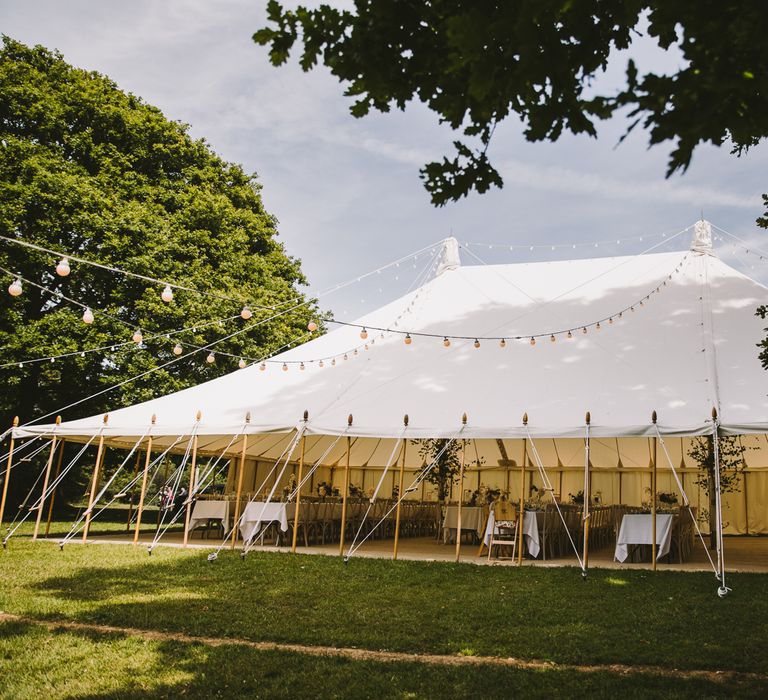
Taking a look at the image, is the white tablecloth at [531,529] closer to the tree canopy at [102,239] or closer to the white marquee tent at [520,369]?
the white marquee tent at [520,369]

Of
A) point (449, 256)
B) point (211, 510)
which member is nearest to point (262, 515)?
point (211, 510)

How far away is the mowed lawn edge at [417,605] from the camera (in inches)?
171

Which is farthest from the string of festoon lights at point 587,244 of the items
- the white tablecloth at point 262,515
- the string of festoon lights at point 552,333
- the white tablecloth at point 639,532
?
the white tablecloth at point 262,515

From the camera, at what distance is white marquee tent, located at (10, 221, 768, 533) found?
7625 mm

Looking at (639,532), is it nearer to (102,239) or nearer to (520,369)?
(520,369)

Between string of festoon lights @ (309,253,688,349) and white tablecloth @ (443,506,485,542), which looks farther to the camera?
white tablecloth @ (443,506,485,542)

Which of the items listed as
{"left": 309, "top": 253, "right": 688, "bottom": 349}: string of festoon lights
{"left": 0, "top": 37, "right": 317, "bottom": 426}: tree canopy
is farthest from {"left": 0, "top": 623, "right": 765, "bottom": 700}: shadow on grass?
{"left": 0, "top": 37, "right": 317, "bottom": 426}: tree canopy

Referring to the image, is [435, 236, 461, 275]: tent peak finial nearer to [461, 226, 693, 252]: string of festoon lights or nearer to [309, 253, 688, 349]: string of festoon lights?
[461, 226, 693, 252]: string of festoon lights

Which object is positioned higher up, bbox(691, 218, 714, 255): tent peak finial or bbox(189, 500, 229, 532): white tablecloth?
bbox(691, 218, 714, 255): tent peak finial

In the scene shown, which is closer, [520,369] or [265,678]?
[265,678]

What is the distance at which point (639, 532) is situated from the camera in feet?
27.0

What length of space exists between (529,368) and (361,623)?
4.77 m

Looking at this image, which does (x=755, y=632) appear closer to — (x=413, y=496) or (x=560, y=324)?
(x=560, y=324)

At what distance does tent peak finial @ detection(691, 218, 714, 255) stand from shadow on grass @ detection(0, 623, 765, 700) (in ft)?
27.1
